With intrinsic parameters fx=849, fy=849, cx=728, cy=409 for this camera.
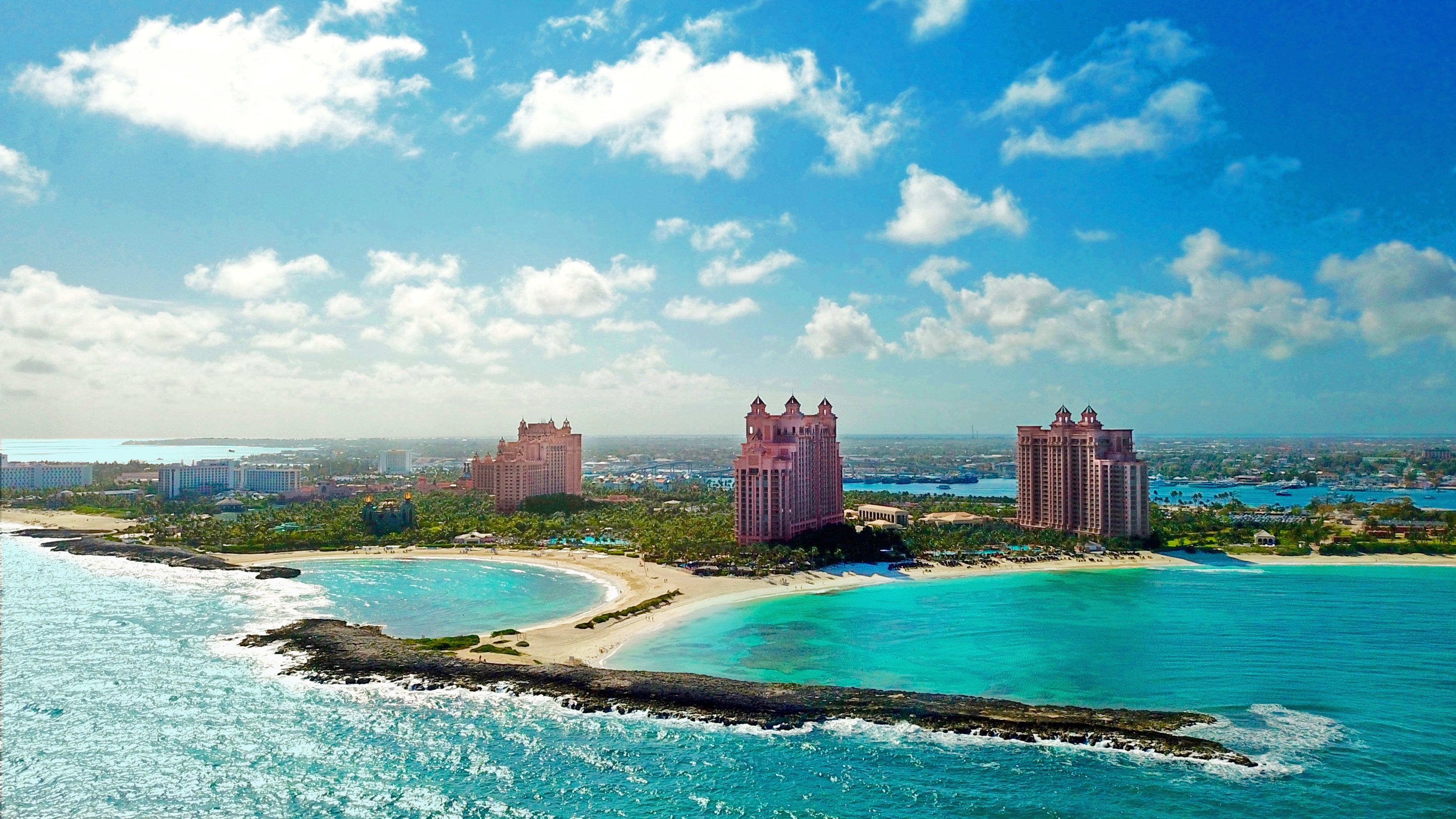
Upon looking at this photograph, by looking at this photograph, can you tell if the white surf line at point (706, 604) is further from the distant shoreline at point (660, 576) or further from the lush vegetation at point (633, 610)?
the lush vegetation at point (633, 610)

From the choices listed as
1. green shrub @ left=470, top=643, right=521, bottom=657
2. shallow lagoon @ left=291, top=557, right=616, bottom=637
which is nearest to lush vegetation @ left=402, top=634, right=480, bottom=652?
→ green shrub @ left=470, top=643, right=521, bottom=657

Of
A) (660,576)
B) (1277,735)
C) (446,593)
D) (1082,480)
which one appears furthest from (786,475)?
(1277,735)

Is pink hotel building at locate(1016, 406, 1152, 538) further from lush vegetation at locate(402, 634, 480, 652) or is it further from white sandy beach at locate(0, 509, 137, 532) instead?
white sandy beach at locate(0, 509, 137, 532)

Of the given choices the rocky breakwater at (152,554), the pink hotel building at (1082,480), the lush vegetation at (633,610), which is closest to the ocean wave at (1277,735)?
the lush vegetation at (633,610)

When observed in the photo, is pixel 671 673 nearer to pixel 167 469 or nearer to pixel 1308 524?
pixel 1308 524

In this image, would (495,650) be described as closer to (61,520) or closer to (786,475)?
(786,475)
